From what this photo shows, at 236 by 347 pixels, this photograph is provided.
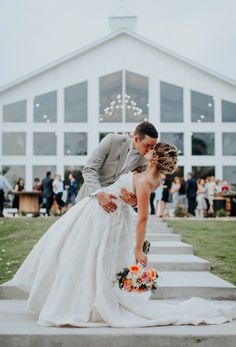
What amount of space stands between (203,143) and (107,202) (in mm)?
21125

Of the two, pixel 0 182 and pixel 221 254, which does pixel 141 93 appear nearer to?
pixel 0 182

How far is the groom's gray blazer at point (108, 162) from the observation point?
5.19 meters

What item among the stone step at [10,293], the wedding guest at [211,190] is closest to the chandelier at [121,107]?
the wedding guest at [211,190]

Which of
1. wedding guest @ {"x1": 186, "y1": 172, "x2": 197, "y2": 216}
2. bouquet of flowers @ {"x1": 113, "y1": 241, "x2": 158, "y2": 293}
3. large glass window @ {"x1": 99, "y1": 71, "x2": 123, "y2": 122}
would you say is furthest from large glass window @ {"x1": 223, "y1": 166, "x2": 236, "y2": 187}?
bouquet of flowers @ {"x1": 113, "y1": 241, "x2": 158, "y2": 293}

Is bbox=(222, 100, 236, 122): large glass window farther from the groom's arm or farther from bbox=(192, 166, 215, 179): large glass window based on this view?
the groom's arm

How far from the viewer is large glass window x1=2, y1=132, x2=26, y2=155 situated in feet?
82.1

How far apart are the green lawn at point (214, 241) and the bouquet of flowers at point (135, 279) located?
274 centimetres

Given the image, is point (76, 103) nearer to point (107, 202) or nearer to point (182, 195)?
point (182, 195)

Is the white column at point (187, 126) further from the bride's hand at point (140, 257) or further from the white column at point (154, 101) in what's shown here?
the bride's hand at point (140, 257)

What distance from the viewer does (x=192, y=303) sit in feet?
15.9

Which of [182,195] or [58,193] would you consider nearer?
[58,193]

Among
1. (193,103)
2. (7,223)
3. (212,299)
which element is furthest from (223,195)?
(212,299)

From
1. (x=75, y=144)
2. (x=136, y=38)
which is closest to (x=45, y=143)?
(x=75, y=144)

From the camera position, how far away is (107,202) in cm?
458
